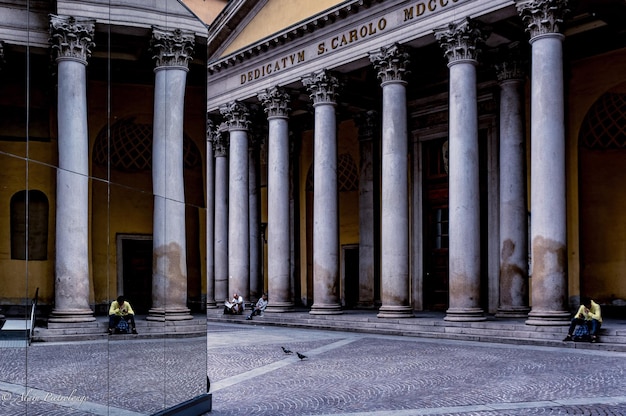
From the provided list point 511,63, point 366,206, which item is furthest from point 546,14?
point 366,206

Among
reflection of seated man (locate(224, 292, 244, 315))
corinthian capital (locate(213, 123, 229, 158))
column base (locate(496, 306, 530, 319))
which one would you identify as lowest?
reflection of seated man (locate(224, 292, 244, 315))

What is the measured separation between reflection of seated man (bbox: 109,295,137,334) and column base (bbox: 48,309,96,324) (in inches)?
8.7

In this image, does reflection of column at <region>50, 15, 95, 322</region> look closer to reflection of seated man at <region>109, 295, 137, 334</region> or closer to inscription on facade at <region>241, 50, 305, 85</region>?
reflection of seated man at <region>109, 295, 137, 334</region>

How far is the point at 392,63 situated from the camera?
21.7 metres

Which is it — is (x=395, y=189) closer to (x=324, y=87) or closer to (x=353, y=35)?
(x=324, y=87)

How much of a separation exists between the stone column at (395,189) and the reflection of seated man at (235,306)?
7205mm

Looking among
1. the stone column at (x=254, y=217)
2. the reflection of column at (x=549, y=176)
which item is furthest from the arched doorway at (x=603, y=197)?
the stone column at (x=254, y=217)

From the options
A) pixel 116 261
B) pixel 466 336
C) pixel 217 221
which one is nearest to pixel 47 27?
pixel 116 261

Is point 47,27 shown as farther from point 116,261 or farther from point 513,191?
point 513,191

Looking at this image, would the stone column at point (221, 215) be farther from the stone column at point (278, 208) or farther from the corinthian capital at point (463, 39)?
the corinthian capital at point (463, 39)

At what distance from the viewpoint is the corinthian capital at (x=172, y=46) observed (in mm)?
6926

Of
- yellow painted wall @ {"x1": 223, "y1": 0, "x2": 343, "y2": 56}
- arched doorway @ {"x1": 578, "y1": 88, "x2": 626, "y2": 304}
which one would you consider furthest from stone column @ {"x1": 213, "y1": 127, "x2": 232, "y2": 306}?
arched doorway @ {"x1": 578, "y1": 88, "x2": 626, "y2": 304}

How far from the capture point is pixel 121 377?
6234 millimetres

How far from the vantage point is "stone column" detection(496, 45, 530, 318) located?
21547 mm
